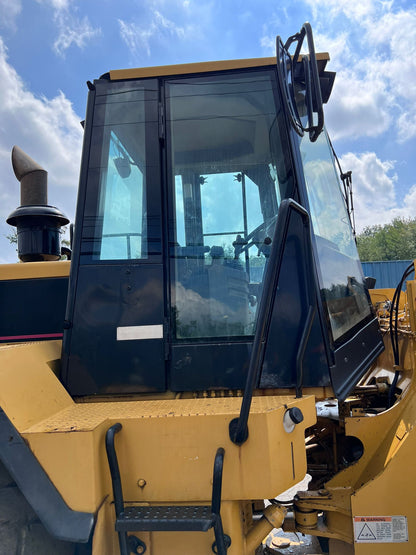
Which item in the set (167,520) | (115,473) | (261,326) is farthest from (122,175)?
(167,520)

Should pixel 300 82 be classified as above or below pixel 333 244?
above

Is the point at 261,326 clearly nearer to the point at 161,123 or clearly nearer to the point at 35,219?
the point at 161,123

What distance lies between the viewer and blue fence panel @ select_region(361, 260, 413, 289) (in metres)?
20.0

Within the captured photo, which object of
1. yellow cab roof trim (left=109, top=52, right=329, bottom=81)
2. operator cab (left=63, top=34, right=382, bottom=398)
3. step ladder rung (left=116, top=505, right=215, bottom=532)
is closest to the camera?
step ladder rung (left=116, top=505, right=215, bottom=532)

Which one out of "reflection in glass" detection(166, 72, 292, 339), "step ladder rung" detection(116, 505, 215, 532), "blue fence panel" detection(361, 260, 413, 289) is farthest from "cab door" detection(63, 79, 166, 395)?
"blue fence panel" detection(361, 260, 413, 289)

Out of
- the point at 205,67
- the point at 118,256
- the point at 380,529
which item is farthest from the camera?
the point at 205,67

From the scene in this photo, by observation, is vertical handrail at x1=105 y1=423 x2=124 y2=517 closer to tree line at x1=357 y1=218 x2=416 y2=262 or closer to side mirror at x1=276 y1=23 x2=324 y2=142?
side mirror at x1=276 y1=23 x2=324 y2=142

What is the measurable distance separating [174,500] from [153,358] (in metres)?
0.62

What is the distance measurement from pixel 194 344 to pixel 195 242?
0.50 meters

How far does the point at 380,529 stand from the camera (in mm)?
1944

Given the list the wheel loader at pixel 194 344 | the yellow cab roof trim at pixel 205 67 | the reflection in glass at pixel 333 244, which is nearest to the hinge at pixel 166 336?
the wheel loader at pixel 194 344

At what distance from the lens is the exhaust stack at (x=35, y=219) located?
2.96 m

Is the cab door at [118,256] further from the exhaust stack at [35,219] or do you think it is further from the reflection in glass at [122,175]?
the exhaust stack at [35,219]

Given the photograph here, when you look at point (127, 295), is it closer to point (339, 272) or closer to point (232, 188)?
point (232, 188)
